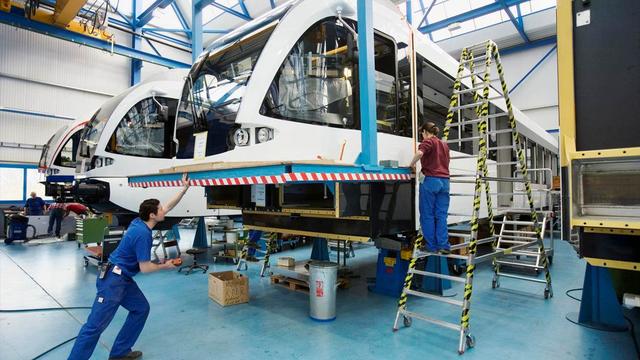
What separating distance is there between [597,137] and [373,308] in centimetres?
309

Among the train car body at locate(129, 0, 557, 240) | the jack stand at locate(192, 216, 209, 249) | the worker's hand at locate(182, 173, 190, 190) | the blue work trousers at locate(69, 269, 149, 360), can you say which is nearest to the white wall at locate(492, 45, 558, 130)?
the train car body at locate(129, 0, 557, 240)

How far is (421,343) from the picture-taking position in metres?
3.42

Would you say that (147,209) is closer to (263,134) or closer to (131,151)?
(263,134)

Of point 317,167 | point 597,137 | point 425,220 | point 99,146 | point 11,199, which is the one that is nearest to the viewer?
point 597,137

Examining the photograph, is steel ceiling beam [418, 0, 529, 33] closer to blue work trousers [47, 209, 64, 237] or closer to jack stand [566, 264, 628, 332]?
jack stand [566, 264, 628, 332]

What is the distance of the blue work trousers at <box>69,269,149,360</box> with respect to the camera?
288cm

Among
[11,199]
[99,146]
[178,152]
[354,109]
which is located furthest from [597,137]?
[11,199]

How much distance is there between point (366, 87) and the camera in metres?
3.25

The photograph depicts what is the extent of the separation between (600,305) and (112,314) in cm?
460

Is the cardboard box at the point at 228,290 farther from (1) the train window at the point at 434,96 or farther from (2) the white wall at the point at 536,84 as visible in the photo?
(2) the white wall at the point at 536,84

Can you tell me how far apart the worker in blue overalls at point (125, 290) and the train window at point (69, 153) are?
7521 millimetres

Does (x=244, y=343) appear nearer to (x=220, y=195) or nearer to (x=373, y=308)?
(x=373, y=308)

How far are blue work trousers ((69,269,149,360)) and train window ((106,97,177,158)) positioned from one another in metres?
4.52

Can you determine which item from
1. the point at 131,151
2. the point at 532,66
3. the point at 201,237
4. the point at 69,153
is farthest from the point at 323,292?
the point at 532,66
